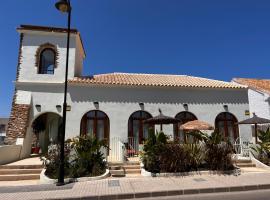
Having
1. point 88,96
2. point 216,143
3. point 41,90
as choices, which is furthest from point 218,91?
point 41,90

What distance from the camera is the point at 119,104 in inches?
635

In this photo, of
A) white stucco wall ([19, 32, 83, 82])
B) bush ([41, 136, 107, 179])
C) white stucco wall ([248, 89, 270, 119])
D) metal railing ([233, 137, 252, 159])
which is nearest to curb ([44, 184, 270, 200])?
bush ([41, 136, 107, 179])

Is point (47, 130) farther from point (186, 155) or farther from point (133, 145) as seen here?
point (186, 155)

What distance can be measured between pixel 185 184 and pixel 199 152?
9.52 feet

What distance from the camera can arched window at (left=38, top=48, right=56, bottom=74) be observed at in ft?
54.9

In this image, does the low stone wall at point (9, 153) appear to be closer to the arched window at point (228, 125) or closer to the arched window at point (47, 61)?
the arched window at point (47, 61)

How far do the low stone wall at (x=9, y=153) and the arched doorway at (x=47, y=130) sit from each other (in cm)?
469

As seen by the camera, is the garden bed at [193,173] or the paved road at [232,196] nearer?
the paved road at [232,196]

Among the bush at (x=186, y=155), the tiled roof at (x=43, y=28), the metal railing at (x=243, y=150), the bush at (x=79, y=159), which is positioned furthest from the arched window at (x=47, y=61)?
the metal railing at (x=243, y=150)

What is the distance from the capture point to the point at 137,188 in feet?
27.7

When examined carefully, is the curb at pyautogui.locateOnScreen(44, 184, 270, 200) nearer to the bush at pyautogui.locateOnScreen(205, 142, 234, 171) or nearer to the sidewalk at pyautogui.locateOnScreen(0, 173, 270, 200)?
the sidewalk at pyautogui.locateOnScreen(0, 173, 270, 200)

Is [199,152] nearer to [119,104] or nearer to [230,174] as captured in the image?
[230,174]

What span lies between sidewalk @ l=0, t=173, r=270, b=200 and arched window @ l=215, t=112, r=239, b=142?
731 cm

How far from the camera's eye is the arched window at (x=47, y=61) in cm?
1672
